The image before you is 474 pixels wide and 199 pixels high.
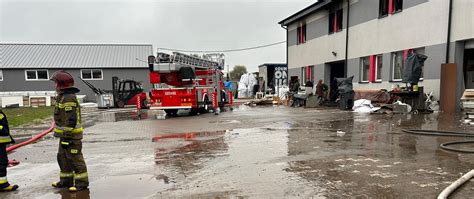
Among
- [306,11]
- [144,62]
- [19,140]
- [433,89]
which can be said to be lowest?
[19,140]

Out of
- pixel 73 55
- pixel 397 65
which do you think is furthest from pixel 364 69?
pixel 73 55

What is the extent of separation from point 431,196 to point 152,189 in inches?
137

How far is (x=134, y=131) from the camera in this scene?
32.8 feet

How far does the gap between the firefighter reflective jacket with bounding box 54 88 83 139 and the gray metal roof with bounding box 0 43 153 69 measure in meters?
28.8

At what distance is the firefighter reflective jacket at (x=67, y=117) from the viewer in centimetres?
429

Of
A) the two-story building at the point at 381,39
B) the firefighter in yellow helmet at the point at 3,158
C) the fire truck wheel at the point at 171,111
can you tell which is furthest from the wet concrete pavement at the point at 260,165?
the fire truck wheel at the point at 171,111

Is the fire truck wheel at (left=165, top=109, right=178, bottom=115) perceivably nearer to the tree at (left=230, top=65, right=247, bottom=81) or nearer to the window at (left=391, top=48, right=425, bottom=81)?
the window at (left=391, top=48, right=425, bottom=81)

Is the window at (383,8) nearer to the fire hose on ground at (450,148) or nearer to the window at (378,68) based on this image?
the window at (378,68)

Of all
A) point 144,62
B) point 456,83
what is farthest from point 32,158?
point 144,62

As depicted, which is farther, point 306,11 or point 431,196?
point 306,11

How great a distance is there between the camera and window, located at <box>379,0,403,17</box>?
47.0 feet

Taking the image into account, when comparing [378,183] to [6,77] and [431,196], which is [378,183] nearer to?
[431,196]

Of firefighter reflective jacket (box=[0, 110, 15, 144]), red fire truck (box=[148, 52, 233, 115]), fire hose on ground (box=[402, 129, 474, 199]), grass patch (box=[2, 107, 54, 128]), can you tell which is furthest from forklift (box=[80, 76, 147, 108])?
fire hose on ground (box=[402, 129, 474, 199])

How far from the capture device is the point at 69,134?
431cm
